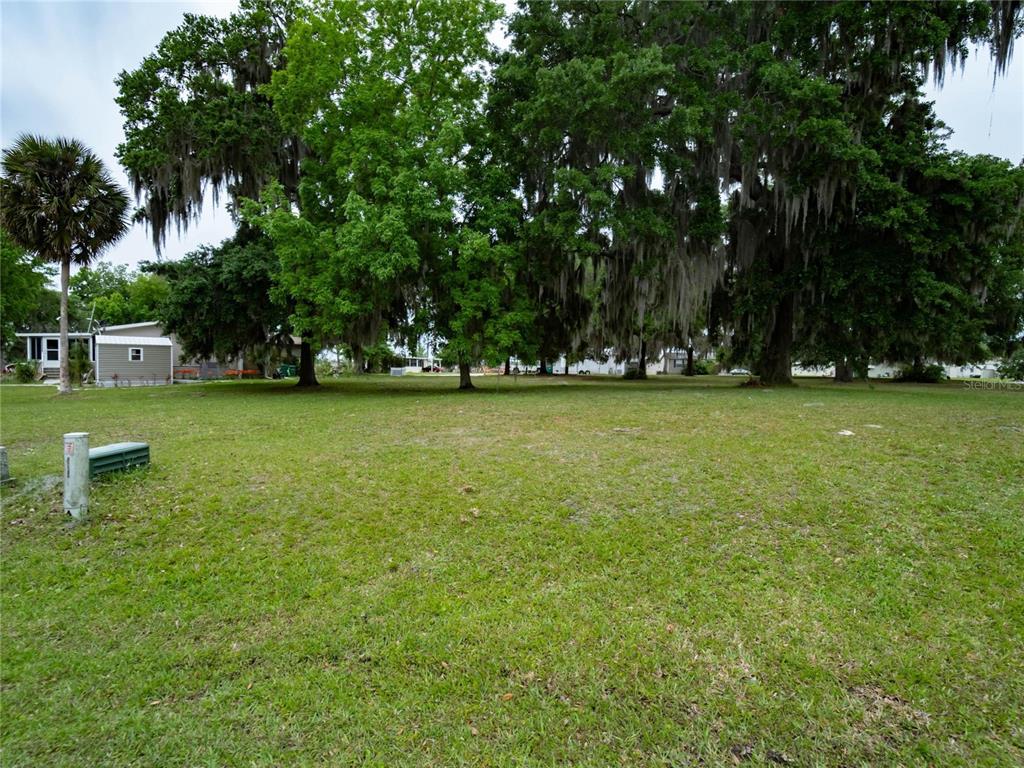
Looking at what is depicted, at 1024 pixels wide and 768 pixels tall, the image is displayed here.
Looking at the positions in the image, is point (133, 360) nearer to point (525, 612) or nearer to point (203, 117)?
point (203, 117)

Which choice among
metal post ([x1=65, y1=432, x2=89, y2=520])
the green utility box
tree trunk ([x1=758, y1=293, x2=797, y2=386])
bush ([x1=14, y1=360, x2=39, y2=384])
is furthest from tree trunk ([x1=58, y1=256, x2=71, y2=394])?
tree trunk ([x1=758, y1=293, x2=797, y2=386])

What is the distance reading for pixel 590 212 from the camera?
42.5ft

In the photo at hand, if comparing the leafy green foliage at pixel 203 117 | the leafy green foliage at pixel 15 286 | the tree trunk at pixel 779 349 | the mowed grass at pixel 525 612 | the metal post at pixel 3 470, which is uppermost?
the leafy green foliage at pixel 203 117

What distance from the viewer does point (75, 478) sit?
3.93 metres

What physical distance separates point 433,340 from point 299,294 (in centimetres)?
377

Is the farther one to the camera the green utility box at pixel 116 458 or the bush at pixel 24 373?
the bush at pixel 24 373

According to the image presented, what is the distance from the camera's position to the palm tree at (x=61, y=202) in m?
13.4

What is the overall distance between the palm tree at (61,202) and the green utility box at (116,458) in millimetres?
13074

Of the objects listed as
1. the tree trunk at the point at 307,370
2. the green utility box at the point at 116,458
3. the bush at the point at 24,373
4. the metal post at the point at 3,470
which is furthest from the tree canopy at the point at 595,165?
the bush at the point at 24,373

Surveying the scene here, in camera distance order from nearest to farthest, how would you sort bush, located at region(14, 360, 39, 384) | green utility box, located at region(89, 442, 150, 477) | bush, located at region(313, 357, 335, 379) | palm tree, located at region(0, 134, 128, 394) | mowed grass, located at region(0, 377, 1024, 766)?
mowed grass, located at region(0, 377, 1024, 766), green utility box, located at region(89, 442, 150, 477), palm tree, located at region(0, 134, 128, 394), bush, located at region(14, 360, 39, 384), bush, located at region(313, 357, 335, 379)

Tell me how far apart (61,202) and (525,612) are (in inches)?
712

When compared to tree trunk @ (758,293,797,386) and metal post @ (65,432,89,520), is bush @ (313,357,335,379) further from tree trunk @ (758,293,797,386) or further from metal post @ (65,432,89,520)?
metal post @ (65,432,89,520)

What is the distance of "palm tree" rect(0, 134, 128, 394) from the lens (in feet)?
43.9

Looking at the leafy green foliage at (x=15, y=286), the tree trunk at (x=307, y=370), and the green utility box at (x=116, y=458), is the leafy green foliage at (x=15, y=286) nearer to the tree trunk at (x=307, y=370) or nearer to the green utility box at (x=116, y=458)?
the tree trunk at (x=307, y=370)
